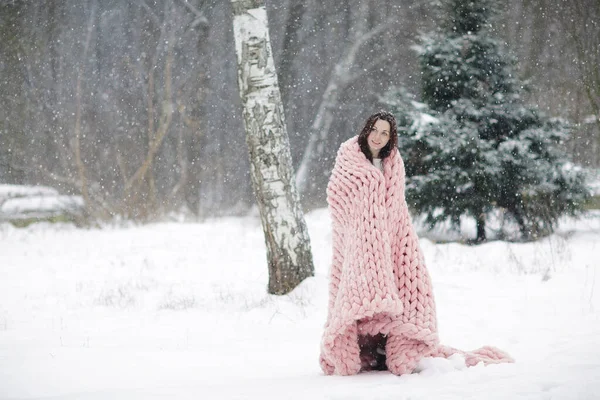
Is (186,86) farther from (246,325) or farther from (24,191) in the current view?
(246,325)

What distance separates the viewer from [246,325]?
16.8ft

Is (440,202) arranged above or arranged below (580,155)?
below

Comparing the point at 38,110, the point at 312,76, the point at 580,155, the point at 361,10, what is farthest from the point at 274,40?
the point at 580,155

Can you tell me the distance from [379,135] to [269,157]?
248 cm

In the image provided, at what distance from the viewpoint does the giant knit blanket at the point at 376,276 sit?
3.18 m

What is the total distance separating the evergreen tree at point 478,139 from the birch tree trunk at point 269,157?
3369 millimetres

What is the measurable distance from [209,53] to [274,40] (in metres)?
1.97

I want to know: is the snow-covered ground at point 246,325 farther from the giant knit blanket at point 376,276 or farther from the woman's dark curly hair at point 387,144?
the woman's dark curly hair at point 387,144

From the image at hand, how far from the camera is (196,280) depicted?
7094 mm

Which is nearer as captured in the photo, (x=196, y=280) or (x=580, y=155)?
(x=196, y=280)

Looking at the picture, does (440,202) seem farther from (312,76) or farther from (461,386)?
(312,76)

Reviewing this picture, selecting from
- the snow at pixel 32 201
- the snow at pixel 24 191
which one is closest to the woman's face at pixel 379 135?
the snow at pixel 32 201

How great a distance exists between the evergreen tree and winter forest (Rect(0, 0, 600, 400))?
0.04 metres

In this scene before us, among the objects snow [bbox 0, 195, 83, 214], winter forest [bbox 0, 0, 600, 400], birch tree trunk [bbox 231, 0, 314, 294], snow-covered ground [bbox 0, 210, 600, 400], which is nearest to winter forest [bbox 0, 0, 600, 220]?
winter forest [bbox 0, 0, 600, 400]
